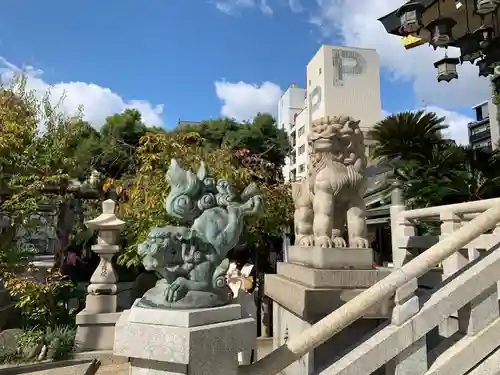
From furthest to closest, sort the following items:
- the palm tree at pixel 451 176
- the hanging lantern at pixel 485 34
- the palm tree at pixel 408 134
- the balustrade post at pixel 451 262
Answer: the palm tree at pixel 408 134 → the palm tree at pixel 451 176 → the hanging lantern at pixel 485 34 → the balustrade post at pixel 451 262

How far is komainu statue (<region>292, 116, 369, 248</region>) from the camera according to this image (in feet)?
12.2

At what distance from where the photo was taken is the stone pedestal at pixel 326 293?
119 inches

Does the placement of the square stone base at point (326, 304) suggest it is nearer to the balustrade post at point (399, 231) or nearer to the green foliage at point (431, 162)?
the balustrade post at point (399, 231)

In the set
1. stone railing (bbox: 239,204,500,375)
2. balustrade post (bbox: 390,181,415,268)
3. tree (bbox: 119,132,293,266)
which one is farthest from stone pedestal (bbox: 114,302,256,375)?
tree (bbox: 119,132,293,266)

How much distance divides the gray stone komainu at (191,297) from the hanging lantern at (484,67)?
6.28m

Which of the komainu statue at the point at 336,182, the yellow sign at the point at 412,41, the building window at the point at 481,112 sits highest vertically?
the building window at the point at 481,112

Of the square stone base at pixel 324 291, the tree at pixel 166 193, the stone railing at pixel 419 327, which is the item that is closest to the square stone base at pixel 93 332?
the tree at pixel 166 193

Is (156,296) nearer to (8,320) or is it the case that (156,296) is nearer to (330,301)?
(330,301)

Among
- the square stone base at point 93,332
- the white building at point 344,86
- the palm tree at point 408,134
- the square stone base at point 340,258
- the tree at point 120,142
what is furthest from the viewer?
the white building at point 344,86

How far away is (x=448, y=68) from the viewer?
6.66 meters

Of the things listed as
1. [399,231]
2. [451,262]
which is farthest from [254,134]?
[451,262]

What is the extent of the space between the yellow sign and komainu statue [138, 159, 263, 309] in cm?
723

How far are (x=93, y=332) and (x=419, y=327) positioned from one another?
5857 mm

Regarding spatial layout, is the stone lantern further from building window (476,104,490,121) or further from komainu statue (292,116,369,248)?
building window (476,104,490,121)
